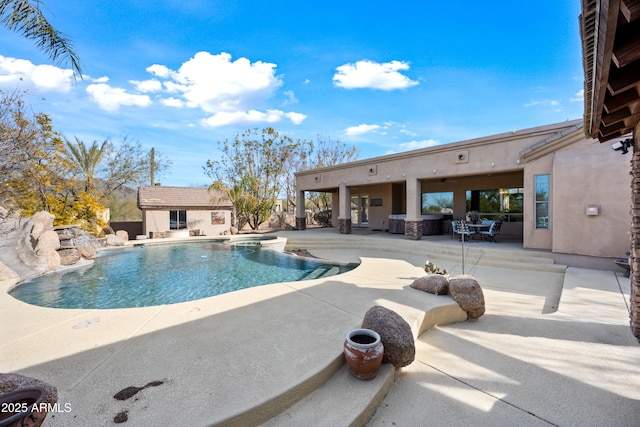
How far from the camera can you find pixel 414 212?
42.9ft

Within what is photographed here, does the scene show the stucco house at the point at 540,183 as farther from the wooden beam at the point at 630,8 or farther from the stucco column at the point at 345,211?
the wooden beam at the point at 630,8

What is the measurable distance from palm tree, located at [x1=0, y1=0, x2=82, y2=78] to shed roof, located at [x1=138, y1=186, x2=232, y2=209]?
1398cm

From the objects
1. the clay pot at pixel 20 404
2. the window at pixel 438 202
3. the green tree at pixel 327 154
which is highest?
the green tree at pixel 327 154

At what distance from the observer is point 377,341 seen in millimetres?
2877

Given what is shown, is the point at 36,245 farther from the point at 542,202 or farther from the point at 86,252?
the point at 542,202

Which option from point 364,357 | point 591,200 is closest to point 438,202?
point 591,200

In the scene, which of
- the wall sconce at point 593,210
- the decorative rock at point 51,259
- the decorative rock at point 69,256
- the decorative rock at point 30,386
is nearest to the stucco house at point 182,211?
the decorative rock at point 69,256

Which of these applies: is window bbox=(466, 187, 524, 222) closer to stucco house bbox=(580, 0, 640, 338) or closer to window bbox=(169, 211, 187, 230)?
stucco house bbox=(580, 0, 640, 338)

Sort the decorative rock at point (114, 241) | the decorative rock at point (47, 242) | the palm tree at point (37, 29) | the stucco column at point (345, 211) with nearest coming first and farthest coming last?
1. the palm tree at point (37, 29)
2. the decorative rock at point (47, 242)
3. the decorative rock at point (114, 241)
4. the stucco column at point (345, 211)

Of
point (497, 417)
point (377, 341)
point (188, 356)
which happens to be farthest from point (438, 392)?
point (188, 356)

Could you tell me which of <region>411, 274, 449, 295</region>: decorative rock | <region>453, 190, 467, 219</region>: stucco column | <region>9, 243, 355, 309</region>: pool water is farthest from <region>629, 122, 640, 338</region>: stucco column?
<region>453, 190, 467, 219</region>: stucco column

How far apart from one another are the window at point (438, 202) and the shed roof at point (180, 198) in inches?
557

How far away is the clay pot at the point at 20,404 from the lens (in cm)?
134

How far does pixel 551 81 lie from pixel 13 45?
1828cm
